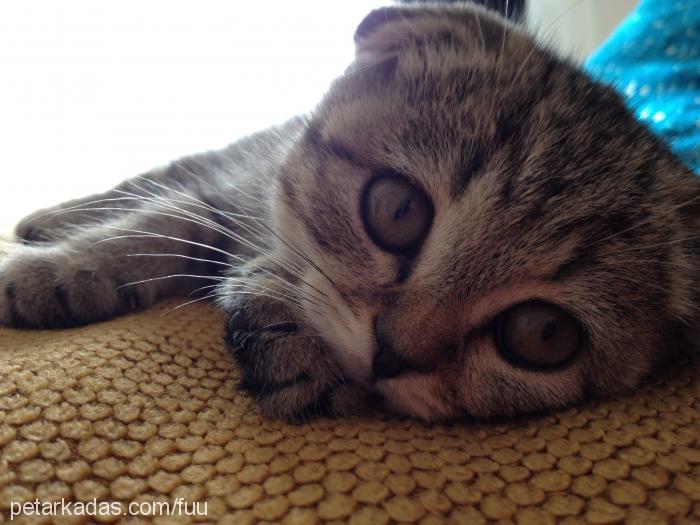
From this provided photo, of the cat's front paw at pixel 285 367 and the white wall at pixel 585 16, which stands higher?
the white wall at pixel 585 16

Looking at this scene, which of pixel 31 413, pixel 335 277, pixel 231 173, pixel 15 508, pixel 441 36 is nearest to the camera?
pixel 15 508

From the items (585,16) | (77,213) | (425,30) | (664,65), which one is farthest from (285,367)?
(585,16)

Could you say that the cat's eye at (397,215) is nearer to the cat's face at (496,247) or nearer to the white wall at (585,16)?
the cat's face at (496,247)

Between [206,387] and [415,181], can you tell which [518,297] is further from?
[206,387]

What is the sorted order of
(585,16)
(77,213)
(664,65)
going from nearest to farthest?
(77,213), (664,65), (585,16)

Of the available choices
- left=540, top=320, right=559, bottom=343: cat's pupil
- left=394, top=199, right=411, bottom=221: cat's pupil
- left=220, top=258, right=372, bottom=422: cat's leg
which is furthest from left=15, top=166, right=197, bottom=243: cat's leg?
left=540, top=320, right=559, bottom=343: cat's pupil

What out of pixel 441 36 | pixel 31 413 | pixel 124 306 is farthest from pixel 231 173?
pixel 31 413

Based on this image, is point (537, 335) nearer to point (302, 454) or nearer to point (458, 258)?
point (458, 258)

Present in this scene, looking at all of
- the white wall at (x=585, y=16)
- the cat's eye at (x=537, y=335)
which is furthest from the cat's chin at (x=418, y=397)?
the white wall at (x=585, y=16)
